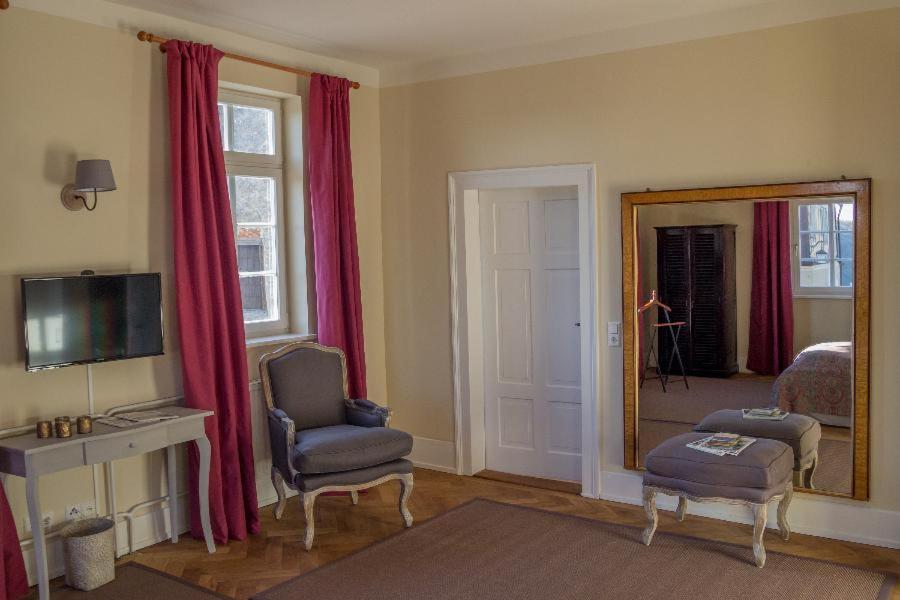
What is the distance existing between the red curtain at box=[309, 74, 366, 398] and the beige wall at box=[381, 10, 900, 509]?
19.8 inches

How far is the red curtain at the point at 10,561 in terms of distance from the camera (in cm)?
362

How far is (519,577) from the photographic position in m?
3.93

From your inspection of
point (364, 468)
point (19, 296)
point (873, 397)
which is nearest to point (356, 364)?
point (364, 468)

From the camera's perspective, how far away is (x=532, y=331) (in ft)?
18.2

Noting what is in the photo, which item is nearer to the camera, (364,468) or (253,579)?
(253,579)

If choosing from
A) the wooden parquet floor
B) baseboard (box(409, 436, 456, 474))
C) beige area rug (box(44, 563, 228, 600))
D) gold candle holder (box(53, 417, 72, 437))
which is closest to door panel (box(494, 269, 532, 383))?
baseboard (box(409, 436, 456, 474))

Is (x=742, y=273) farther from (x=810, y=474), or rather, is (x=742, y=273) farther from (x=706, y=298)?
(x=810, y=474)

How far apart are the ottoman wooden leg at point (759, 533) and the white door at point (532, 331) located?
1.58 m

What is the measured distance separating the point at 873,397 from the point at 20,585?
13.4ft

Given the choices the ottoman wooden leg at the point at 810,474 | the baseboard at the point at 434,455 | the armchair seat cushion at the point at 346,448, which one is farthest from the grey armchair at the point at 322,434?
the ottoman wooden leg at the point at 810,474

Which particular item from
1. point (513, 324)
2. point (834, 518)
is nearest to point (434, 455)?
point (513, 324)

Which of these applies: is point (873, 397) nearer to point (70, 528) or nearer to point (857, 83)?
point (857, 83)

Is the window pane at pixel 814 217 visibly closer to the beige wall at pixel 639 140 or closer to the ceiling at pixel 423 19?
the beige wall at pixel 639 140

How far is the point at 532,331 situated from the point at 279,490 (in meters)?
1.89
